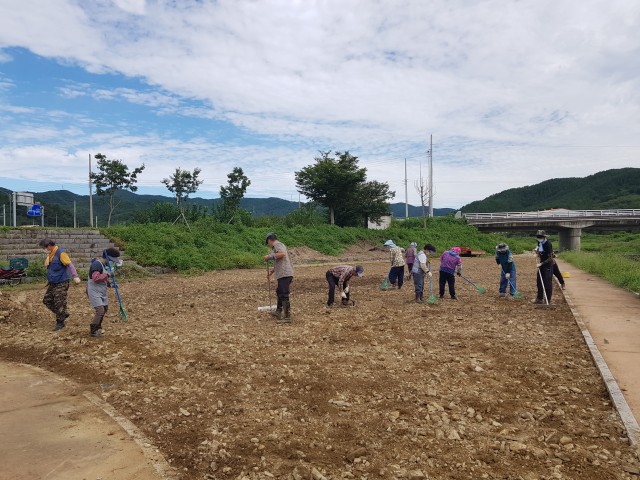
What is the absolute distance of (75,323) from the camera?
29.1 feet

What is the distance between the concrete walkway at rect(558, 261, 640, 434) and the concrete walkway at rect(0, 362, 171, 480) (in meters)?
4.53

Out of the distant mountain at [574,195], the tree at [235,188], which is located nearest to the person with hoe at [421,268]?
the tree at [235,188]

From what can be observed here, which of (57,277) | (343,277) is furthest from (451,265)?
(57,277)

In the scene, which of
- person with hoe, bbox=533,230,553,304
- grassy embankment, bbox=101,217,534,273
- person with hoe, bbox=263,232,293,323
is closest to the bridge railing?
grassy embankment, bbox=101,217,534,273

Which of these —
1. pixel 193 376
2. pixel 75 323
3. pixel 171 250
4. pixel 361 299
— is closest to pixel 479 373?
pixel 193 376

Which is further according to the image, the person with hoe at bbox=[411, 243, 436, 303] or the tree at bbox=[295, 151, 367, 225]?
the tree at bbox=[295, 151, 367, 225]

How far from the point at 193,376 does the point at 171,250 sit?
17583 mm

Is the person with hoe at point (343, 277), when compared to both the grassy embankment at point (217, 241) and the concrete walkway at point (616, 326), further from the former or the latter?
the grassy embankment at point (217, 241)

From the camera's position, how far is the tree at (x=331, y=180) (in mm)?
41750

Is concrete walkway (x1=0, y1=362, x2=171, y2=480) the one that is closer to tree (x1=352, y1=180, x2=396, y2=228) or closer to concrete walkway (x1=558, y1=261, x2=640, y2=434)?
concrete walkway (x1=558, y1=261, x2=640, y2=434)

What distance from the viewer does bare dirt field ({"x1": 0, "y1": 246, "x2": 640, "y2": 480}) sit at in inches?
144

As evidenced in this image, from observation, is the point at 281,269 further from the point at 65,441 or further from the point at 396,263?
the point at 396,263

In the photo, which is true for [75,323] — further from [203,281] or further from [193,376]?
[203,281]

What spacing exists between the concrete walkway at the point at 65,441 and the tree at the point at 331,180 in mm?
37405
